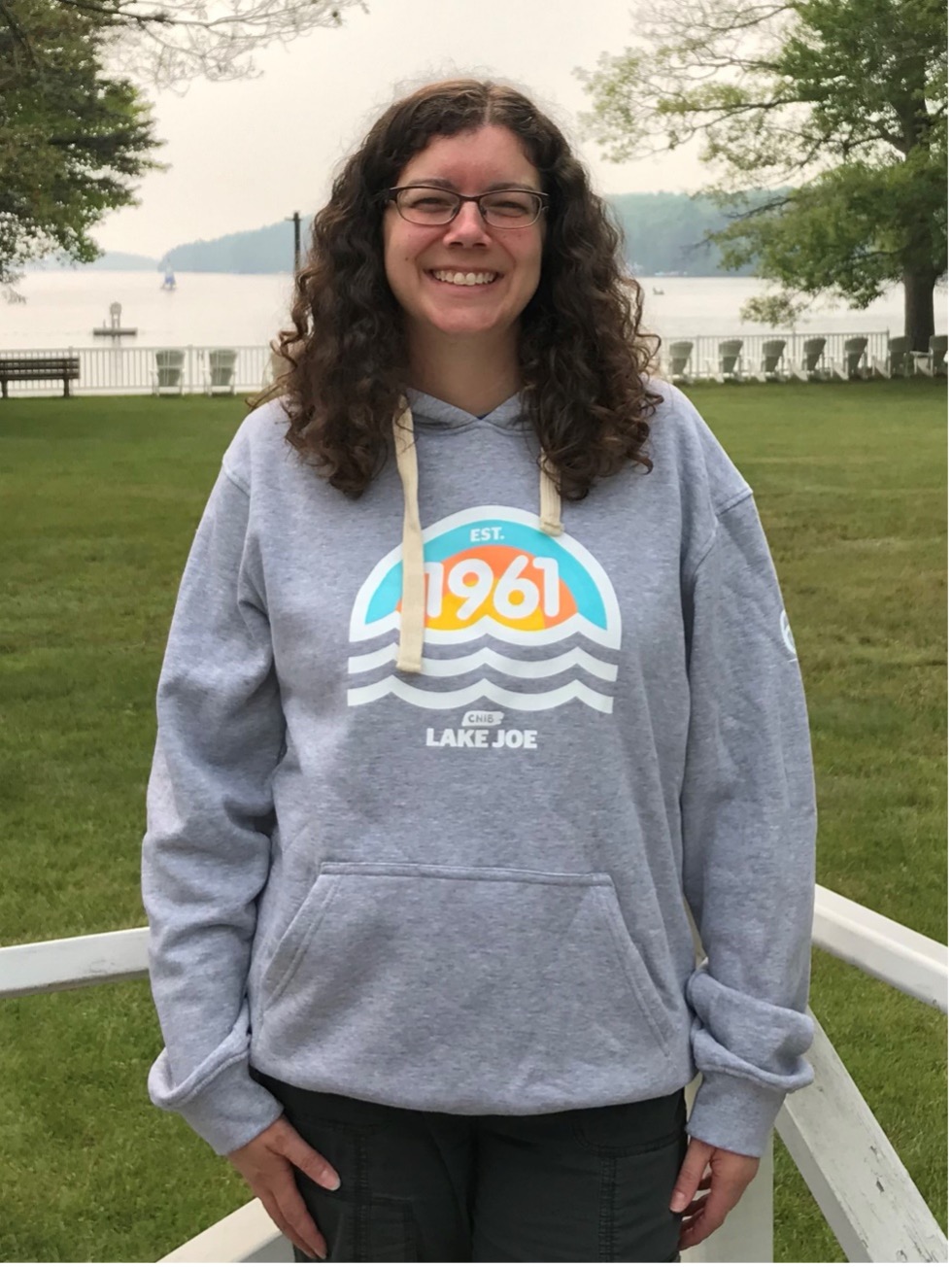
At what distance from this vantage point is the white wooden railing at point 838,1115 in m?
0.87

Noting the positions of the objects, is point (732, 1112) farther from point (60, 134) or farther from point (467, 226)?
point (60, 134)

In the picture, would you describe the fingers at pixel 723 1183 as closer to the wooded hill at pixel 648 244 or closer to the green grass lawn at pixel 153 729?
the green grass lawn at pixel 153 729

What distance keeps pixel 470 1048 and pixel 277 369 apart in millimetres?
508

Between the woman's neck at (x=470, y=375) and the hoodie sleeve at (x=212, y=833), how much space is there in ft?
0.53

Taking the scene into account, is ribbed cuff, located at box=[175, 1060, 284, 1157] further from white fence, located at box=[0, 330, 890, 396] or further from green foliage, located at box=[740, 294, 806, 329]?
green foliage, located at box=[740, 294, 806, 329]

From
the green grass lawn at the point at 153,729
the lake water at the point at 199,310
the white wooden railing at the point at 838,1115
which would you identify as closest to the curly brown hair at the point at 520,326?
the white wooden railing at the point at 838,1115

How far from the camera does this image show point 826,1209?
91cm

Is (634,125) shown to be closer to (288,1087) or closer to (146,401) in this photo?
(146,401)

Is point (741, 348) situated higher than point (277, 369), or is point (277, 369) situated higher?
point (741, 348)

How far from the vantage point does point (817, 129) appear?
363 centimetres

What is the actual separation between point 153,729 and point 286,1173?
97.5 inches

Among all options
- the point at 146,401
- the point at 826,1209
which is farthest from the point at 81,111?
the point at 826,1209

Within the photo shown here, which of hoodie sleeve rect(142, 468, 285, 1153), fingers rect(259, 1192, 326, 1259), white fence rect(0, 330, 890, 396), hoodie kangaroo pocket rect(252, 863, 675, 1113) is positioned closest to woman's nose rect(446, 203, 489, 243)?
hoodie sleeve rect(142, 468, 285, 1153)

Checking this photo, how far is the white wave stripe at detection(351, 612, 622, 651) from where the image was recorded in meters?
0.79
